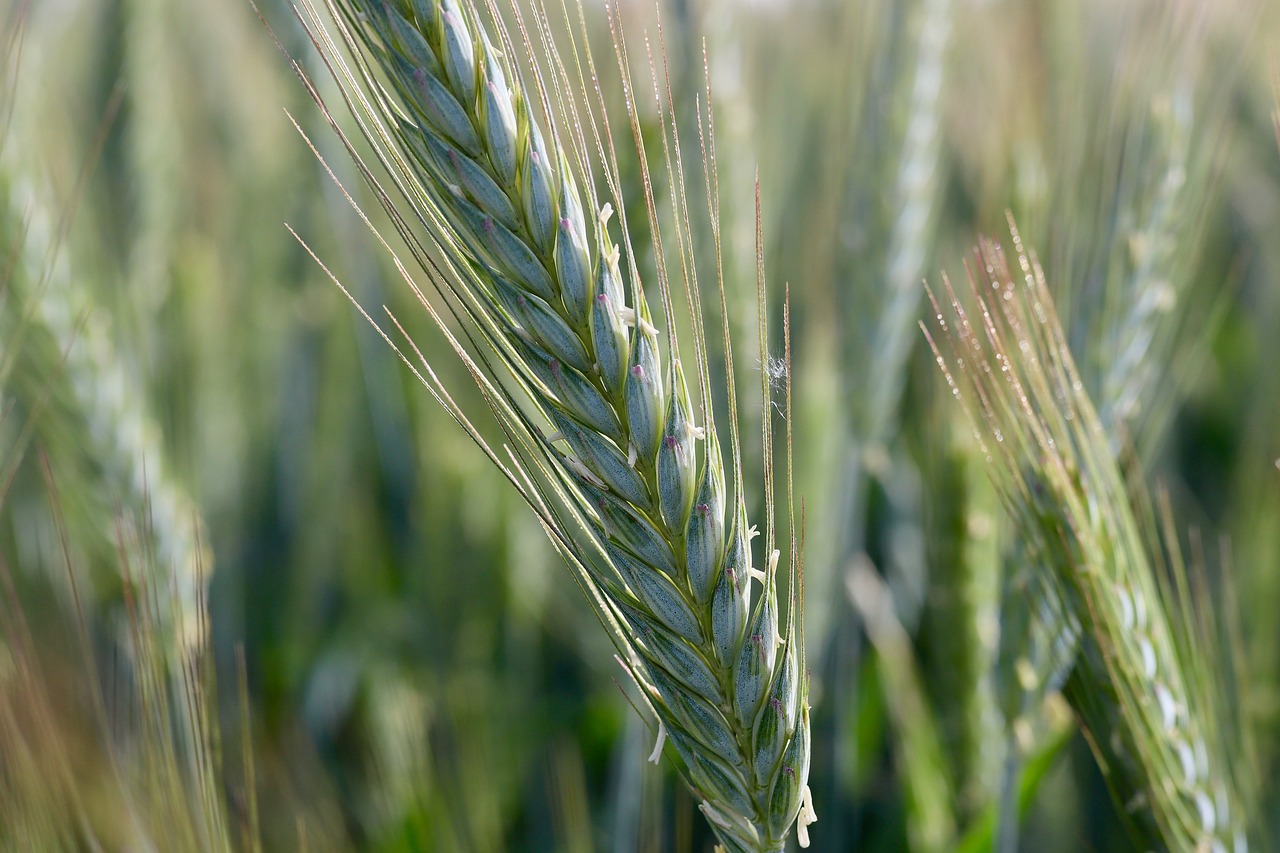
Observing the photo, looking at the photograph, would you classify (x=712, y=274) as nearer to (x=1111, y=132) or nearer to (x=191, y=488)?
(x=1111, y=132)

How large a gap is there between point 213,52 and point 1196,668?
4502 mm

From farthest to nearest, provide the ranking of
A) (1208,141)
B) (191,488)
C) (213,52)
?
1. (213,52)
2. (191,488)
3. (1208,141)

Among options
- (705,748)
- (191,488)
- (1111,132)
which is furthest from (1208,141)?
(191,488)

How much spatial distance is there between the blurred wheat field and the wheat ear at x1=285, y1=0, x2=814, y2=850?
A: 69 mm

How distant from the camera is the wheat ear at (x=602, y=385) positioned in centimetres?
61

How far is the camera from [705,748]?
688mm

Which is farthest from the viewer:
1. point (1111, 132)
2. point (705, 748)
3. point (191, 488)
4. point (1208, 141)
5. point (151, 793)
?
point (191, 488)

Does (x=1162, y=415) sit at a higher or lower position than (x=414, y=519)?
lower

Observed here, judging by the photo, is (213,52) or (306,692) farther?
(213,52)

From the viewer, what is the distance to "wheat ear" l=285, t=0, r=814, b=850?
61cm

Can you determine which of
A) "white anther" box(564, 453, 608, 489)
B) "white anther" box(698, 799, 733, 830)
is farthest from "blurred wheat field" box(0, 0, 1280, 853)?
"white anther" box(698, 799, 733, 830)

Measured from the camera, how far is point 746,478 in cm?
142

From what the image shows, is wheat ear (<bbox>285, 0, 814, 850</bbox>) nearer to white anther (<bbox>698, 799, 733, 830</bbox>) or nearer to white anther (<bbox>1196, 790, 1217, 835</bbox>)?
white anther (<bbox>698, 799, 733, 830</bbox>)

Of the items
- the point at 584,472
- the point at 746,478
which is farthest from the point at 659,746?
the point at 746,478
